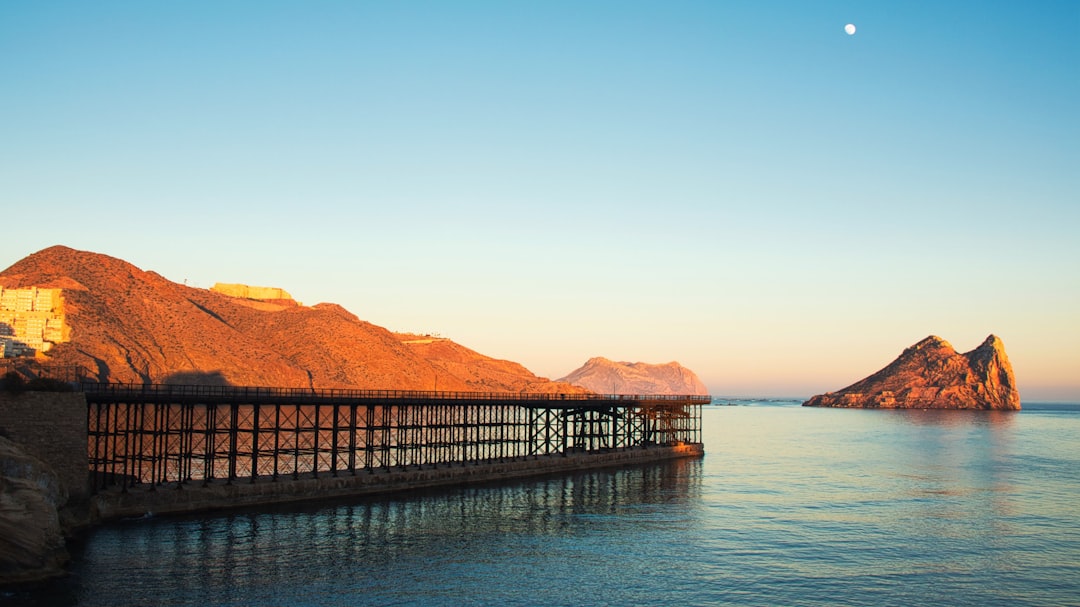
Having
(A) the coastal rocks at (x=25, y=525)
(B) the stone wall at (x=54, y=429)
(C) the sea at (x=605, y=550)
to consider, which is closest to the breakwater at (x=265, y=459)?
(B) the stone wall at (x=54, y=429)

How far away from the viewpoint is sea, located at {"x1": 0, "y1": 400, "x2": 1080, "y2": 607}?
3972 centimetres

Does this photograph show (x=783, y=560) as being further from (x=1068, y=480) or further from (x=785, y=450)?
(x=785, y=450)

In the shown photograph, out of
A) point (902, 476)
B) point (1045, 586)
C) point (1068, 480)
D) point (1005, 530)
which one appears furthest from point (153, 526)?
point (1068, 480)

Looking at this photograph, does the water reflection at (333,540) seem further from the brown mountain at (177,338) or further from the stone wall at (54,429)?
the brown mountain at (177,338)

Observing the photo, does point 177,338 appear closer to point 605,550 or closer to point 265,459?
point 265,459

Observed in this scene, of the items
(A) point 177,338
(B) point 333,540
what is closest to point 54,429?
(B) point 333,540

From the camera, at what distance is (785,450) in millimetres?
133250

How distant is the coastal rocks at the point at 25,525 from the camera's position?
37.9 meters

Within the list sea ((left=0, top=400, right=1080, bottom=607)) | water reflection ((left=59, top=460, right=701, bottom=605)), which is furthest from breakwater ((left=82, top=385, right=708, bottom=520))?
water reflection ((left=59, top=460, right=701, bottom=605))

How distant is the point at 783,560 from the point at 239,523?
33706mm

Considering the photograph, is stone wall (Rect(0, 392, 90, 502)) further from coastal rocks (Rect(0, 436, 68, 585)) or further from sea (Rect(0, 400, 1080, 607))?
coastal rocks (Rect(0, 436, 68, 585))

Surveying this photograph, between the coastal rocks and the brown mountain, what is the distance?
82.2 meters

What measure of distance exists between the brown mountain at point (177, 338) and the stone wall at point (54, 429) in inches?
2870

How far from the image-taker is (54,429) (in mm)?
49469
